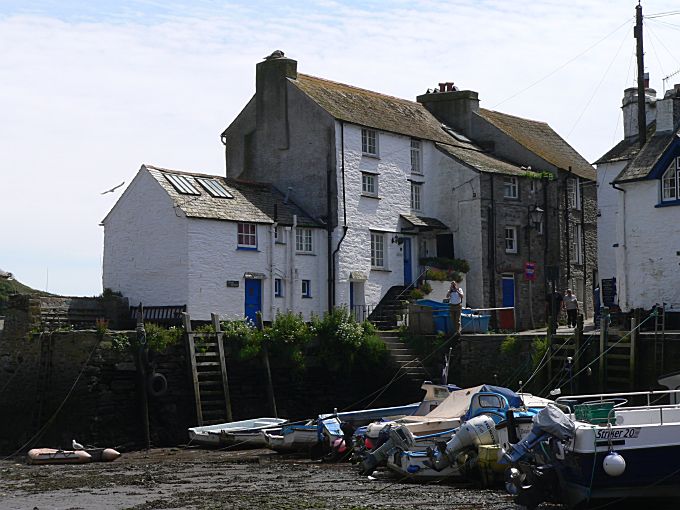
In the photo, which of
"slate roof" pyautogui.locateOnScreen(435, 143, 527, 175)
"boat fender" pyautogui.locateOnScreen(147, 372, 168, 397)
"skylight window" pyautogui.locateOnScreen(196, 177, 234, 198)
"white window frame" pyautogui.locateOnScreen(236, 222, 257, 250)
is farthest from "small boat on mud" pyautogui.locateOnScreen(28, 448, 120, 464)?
"slate roof" pyautogui.locateOnScreen(435, 143, 527, 175)

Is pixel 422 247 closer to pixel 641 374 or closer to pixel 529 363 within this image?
pixel 529 363

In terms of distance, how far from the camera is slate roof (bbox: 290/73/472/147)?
148ft

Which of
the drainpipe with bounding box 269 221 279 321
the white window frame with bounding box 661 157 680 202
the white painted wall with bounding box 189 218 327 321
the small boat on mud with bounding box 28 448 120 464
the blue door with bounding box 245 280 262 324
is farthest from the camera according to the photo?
the drainpipe with bounding box 269 221 279 321

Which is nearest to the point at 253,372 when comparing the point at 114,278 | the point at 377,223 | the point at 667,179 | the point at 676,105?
the point at 114,278

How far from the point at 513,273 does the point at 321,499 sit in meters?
25.7

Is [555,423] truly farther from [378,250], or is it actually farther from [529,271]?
[529,271]

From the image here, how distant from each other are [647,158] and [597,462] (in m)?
18.1

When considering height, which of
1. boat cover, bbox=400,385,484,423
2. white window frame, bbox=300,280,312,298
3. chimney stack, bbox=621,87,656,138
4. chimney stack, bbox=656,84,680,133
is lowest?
boat cover, bbox=400,385,484,423

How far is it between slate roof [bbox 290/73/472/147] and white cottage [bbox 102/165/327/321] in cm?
435

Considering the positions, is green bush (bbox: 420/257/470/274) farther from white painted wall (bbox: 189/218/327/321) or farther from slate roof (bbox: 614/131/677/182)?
slate roof (bbox: 614/131/677/182)

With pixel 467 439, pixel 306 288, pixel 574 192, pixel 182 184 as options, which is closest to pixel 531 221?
pixel 574 192

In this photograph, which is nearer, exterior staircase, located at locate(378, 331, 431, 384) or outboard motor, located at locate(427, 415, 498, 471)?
outboard motor, located at locate(427, 415, 498, 471)

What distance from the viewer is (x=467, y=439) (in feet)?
81.1

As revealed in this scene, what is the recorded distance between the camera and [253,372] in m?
36.4
